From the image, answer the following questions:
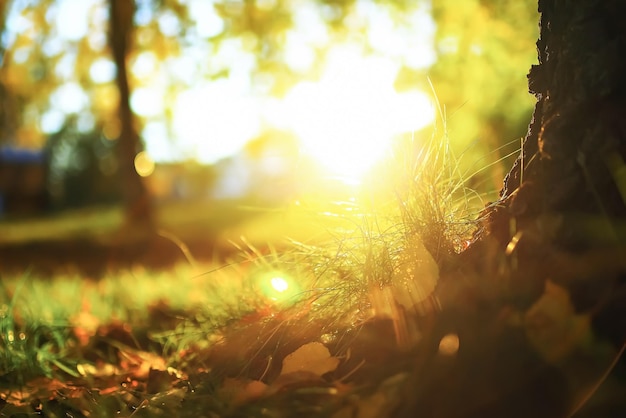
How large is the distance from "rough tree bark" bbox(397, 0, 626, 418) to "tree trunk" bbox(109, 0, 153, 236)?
10.2 meters

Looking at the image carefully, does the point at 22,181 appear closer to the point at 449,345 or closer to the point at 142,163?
the point at 142,163

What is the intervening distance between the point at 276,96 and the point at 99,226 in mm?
7161

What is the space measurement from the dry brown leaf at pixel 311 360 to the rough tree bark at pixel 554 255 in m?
0.29

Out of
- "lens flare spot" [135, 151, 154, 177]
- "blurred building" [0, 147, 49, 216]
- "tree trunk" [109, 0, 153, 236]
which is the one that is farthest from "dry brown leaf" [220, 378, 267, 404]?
"blurred building" [0, 147, 49, 216]

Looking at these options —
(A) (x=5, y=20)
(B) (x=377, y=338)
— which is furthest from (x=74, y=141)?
(B) (x=377, y=338)

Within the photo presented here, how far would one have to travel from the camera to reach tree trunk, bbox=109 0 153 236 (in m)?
11.1

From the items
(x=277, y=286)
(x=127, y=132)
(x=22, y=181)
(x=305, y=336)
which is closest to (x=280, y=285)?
(x=277, y=286)

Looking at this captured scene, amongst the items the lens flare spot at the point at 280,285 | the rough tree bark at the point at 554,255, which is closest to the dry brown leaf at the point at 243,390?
the rough tree bark at the point at 554,255

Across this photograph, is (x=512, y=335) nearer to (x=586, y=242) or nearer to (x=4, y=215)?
(x=586, y=242)

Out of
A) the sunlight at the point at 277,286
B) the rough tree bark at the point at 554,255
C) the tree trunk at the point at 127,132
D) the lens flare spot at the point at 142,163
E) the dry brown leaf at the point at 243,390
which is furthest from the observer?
the lens flare spot at the point at 142,163

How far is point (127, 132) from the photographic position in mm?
11609

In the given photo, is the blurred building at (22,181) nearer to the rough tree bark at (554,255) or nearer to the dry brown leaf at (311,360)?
the dry brown leaf at (311,360)

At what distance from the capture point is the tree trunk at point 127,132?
11.1m

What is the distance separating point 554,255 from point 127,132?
10.8 m
